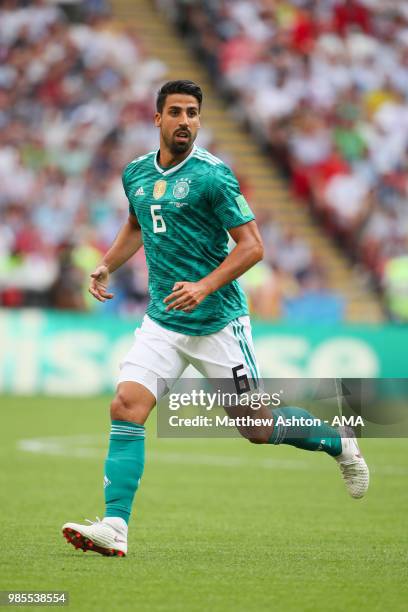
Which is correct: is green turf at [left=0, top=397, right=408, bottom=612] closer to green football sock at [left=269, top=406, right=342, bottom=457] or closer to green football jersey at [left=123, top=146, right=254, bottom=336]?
green football sock at [left=269, top=406, right=342, bottom=457]

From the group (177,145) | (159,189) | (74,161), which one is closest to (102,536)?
(159,189)

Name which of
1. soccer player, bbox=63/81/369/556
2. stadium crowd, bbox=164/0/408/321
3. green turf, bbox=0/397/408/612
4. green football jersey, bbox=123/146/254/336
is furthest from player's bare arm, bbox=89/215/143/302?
stadium crowd, bbox=164/0/408/321

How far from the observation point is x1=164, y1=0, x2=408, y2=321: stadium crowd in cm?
2297

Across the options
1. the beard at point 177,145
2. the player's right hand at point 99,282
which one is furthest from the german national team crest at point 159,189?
the player's right hand at point 99,282

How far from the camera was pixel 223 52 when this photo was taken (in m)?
25.0

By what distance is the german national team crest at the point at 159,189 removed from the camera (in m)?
7.17

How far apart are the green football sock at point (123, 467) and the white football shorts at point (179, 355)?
255 millimetres

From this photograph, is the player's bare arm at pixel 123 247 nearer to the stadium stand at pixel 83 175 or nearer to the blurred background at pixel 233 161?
the blurred background at pixel 233 161

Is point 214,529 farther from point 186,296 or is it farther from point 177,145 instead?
point 177,145

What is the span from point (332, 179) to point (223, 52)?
3786mm

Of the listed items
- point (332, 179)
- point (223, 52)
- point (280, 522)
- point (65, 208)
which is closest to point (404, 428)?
point (280, 522)

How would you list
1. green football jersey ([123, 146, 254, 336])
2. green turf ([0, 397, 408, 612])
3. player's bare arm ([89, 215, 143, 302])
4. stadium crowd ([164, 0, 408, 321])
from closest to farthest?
green turf ([0, 397, 408, 612]), green football jersey ([123, 146, 254, 336]), player's bare arm ([89, 215, 143, 302]), stadium crowd ([164, 0, 408, 321])

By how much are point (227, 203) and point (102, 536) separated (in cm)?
189

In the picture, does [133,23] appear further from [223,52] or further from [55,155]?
[55,155]
